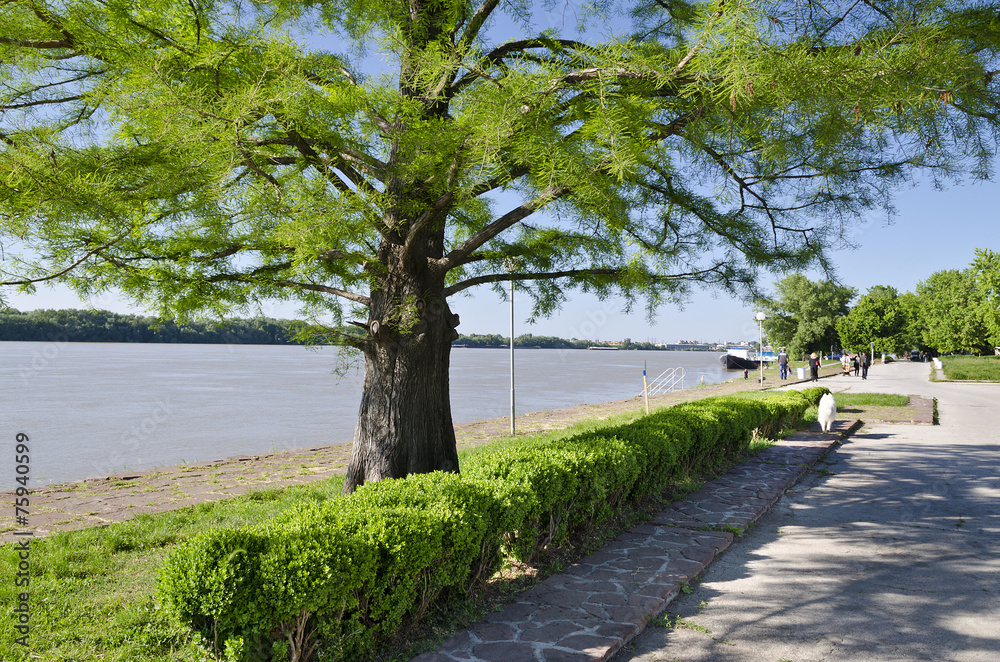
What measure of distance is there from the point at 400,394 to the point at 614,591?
9.51 ft

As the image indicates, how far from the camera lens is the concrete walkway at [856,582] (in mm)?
3484

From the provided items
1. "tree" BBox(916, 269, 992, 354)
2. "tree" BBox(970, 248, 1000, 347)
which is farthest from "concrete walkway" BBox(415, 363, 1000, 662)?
"tree" BBox(916, 269, 992, 354)

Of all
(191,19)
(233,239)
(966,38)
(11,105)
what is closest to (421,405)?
(233,239)

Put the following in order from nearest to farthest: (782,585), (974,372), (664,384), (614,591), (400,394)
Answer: (614,591), (782,585), (400,394), (974,372), (664,384)

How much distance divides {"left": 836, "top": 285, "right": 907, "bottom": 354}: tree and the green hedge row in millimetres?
56252

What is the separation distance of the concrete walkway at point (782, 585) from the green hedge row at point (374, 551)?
0.36 m

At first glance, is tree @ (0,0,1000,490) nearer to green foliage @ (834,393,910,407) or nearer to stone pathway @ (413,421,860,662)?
stone pathway @ (413,421,860,662)

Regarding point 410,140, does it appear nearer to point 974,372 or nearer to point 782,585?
point 782,585

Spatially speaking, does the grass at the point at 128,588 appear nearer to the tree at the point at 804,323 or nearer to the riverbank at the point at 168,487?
the riverbank at the point at 168,487

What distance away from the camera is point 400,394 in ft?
19.9

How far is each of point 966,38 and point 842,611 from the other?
366cm

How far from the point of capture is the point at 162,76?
3748 millimetres

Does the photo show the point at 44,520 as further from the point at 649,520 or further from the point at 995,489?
the point at 995,489

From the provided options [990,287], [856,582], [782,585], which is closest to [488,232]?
[782,585]
